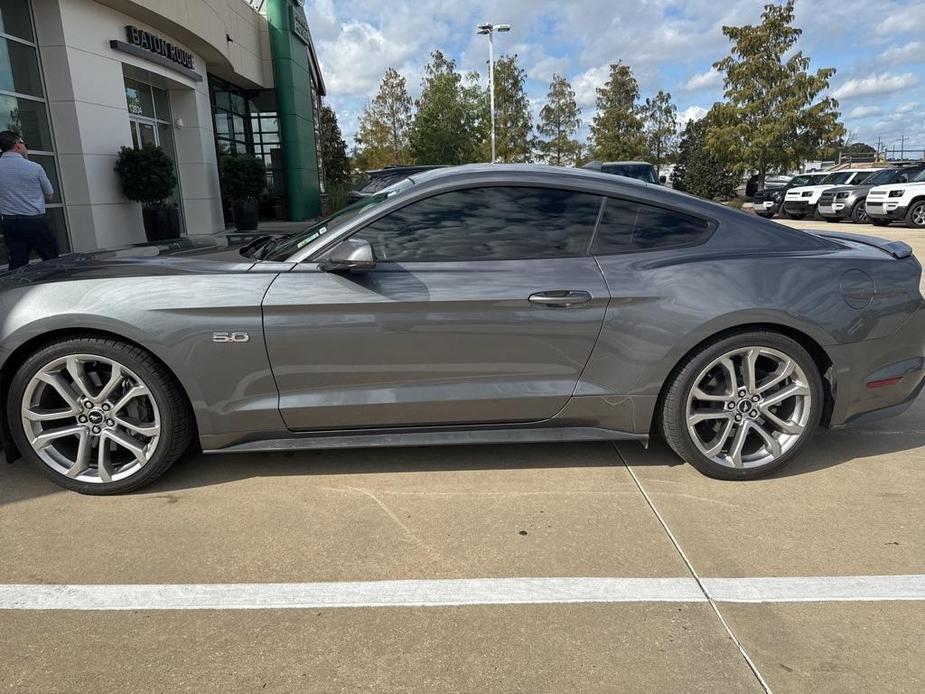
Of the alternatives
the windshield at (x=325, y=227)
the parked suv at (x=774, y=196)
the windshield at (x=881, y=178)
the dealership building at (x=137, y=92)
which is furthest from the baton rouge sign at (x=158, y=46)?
the parked suv at (x=774, y=196)

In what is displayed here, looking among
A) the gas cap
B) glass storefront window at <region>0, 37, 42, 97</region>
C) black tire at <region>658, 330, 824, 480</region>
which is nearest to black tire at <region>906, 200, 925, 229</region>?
the gas cap

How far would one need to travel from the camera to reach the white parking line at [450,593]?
2.46 meters

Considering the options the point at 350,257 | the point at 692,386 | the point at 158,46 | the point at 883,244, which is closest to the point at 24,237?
the point at 350,257

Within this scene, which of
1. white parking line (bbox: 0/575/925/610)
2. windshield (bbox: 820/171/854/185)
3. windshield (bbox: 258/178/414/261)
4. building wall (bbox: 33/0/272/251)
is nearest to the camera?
white parking line (bbox: 0/575/925/610)

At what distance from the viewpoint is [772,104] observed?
30578 mm

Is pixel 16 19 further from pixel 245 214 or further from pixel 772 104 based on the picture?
pixel 772 104

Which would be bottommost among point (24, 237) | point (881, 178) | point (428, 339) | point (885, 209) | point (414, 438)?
point (414, 438)

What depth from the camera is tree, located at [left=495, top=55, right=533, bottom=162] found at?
39.9 m

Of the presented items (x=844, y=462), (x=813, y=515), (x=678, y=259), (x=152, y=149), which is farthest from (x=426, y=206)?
(x=152, y=149)

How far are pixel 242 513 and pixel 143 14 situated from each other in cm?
1189

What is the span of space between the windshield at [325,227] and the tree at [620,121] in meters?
39.2

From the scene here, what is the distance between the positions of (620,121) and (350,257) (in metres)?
41.2

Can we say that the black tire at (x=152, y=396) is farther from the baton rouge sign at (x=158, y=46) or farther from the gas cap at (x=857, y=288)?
the baton rouge sign at (x=158, y=46)

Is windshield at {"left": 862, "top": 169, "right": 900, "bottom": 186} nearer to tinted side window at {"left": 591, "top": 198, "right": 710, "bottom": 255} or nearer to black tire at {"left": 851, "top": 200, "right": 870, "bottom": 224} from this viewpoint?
black tire at {"left": 851, "top": 200, "right": 870, "bottom": 224}
